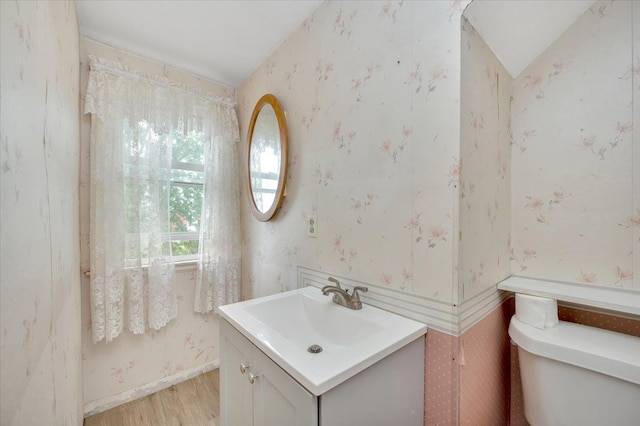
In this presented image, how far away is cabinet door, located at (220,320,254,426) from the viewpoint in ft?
2.92

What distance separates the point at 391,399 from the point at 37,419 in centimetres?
82

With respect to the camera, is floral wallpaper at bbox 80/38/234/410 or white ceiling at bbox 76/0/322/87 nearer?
white ceiling at bbox 76/0/322/87

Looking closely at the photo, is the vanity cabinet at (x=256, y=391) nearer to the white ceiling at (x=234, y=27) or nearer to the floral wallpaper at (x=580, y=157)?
the floral wallpaper at (x=580, y=157)

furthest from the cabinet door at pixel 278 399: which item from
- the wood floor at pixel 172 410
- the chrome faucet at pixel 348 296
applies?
the wood floor at pixel 172 410

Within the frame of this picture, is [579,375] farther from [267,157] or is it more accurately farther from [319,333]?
[267,157]

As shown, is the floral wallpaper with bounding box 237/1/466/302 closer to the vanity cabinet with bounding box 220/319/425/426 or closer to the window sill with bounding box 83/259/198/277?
the vanity cabinet with bounding box 220/319/425/426

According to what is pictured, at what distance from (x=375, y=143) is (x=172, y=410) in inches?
77.9

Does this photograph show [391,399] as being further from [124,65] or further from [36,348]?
[124,65]

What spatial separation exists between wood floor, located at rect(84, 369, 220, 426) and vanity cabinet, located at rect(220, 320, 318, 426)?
0.68 meters

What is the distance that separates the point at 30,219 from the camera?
49 centimetres

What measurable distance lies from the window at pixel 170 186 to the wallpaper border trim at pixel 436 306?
138 cm

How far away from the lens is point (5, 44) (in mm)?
390

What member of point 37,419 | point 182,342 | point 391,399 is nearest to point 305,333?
point 391,399

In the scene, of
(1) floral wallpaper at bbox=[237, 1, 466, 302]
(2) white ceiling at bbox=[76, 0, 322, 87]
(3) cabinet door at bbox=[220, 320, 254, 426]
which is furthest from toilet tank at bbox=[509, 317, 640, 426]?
(2) white ceiling at bbox=[76, 0, 322, 87]
